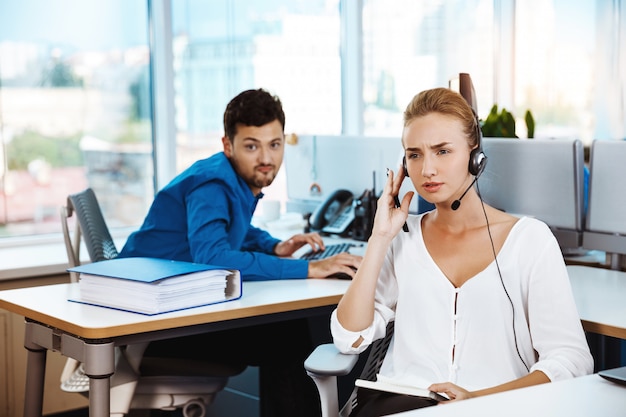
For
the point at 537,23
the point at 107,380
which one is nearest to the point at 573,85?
the point at 537,23

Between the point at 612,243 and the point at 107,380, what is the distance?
1499mm

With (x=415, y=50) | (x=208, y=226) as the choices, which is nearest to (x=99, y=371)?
(x=208, y=226)

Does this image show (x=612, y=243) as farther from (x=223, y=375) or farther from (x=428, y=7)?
(x=428, y=7)

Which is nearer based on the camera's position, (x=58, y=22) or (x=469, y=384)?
(x=469, y=384)

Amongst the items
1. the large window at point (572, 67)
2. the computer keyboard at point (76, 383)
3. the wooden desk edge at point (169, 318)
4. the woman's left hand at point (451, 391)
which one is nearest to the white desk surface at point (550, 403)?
the woman's left hand at point (451, 391)

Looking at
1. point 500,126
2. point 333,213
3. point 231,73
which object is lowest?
point 333,213

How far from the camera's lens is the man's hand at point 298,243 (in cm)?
275

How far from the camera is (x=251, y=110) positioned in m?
2.56

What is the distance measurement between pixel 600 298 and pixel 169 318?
1072 mm

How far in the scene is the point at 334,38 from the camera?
4.96m

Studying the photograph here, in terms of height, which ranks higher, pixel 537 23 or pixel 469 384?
pixel 537 23

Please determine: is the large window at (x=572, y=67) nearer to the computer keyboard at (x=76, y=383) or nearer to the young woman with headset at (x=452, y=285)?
the young woman with headset at (x=452, y=285)

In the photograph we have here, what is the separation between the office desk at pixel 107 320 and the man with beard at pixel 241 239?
8 centimetres

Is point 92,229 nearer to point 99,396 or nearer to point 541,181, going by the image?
point 99,396
